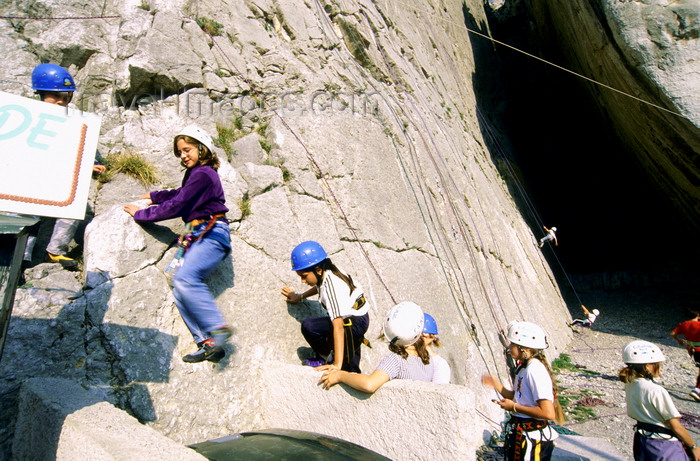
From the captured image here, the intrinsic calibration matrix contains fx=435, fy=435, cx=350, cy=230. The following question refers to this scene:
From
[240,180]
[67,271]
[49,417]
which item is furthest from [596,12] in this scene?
[49,417]

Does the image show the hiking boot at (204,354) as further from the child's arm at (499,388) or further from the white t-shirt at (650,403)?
the white t-shirt at (650,403)

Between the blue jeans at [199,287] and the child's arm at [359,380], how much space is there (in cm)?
89

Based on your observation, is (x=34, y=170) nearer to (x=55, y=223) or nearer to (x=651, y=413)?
(x=55, y=223)

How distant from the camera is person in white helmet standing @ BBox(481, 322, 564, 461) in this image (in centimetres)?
280

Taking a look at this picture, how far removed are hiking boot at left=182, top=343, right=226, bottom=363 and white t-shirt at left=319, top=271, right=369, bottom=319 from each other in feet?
2.82

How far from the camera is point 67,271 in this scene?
3.32 metres

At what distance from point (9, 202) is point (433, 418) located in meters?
2.27

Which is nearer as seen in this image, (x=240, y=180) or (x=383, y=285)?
(x=240, y=180)

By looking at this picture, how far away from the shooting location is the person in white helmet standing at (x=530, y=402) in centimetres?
280

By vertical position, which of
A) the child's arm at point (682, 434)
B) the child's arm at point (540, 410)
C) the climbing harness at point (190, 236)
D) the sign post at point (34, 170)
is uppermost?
the sign post at point (34, 170)

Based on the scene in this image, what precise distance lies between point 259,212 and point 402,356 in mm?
2207

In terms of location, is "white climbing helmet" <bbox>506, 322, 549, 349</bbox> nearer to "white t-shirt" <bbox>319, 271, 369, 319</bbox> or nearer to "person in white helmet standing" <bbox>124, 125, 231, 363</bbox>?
"white t-shirt" <bbox>319, 271, 369, 319</bbox>

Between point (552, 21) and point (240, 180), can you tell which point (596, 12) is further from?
point (240, 180)

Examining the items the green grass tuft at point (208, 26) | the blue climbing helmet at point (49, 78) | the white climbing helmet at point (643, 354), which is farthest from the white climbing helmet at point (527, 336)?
the green grass tuft at point (208, 26)
